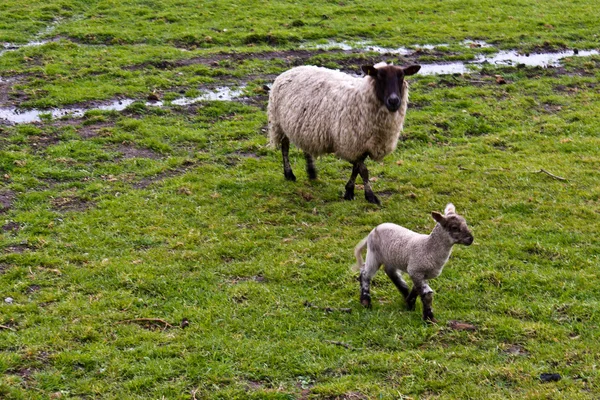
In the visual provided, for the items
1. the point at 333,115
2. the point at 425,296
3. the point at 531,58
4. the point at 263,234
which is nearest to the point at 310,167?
the point at 333,115

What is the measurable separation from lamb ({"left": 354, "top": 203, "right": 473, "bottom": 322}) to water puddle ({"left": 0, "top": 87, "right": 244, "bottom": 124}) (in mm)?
9434

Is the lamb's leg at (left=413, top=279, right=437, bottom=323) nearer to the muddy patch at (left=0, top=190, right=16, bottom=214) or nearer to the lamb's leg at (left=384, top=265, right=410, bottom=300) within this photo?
the lamb's leg at (left=384, top=265, right=410, bottom=300)

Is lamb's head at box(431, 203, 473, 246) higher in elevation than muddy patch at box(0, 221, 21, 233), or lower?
higher

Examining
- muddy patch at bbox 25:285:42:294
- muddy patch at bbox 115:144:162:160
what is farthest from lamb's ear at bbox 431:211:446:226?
muddy patch at bbox 115:144:162:160

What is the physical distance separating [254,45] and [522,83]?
807 cm

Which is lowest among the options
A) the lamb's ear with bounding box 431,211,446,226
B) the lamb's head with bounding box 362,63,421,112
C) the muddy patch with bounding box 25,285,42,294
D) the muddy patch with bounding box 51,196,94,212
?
the muddy patch with bounding box 25,285,42,294

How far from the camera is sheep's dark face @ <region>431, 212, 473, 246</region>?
7719 millimetres

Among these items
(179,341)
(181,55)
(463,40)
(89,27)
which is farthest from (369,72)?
(89,27)

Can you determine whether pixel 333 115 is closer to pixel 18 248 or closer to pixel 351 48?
pixel 18 248

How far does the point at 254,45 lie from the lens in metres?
21.7

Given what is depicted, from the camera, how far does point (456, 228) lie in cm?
777

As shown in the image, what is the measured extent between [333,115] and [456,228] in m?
5.01

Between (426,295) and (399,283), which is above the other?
(426,295)

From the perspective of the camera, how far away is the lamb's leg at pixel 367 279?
8539mm
